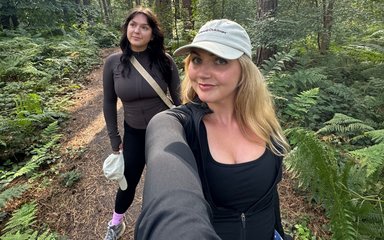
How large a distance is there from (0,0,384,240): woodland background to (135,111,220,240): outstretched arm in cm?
144

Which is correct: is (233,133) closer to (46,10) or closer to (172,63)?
(172,63)

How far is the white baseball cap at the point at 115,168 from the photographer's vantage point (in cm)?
268

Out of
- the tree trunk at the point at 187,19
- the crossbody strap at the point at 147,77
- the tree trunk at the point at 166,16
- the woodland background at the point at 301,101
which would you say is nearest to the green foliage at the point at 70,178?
the woodland background at the point at 301,101

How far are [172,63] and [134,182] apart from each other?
1.28 metres

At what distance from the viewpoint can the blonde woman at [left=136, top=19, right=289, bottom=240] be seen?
1388 mm

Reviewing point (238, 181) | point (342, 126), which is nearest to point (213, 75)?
point (238, 181)

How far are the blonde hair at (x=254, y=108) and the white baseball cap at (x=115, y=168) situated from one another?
1229 millimetres

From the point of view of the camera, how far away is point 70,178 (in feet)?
13.8

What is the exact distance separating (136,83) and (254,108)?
130cm

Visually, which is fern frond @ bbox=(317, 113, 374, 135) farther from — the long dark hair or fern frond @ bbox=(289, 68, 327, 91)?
Answer: the long dark hair

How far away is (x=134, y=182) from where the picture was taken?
288 cm

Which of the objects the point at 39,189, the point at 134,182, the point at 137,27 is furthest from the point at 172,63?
the point at 39,189

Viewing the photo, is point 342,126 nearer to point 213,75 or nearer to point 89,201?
point 213,75

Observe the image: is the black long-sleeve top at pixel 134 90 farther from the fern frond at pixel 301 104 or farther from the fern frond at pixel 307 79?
the fern frond at pixel 307 79
